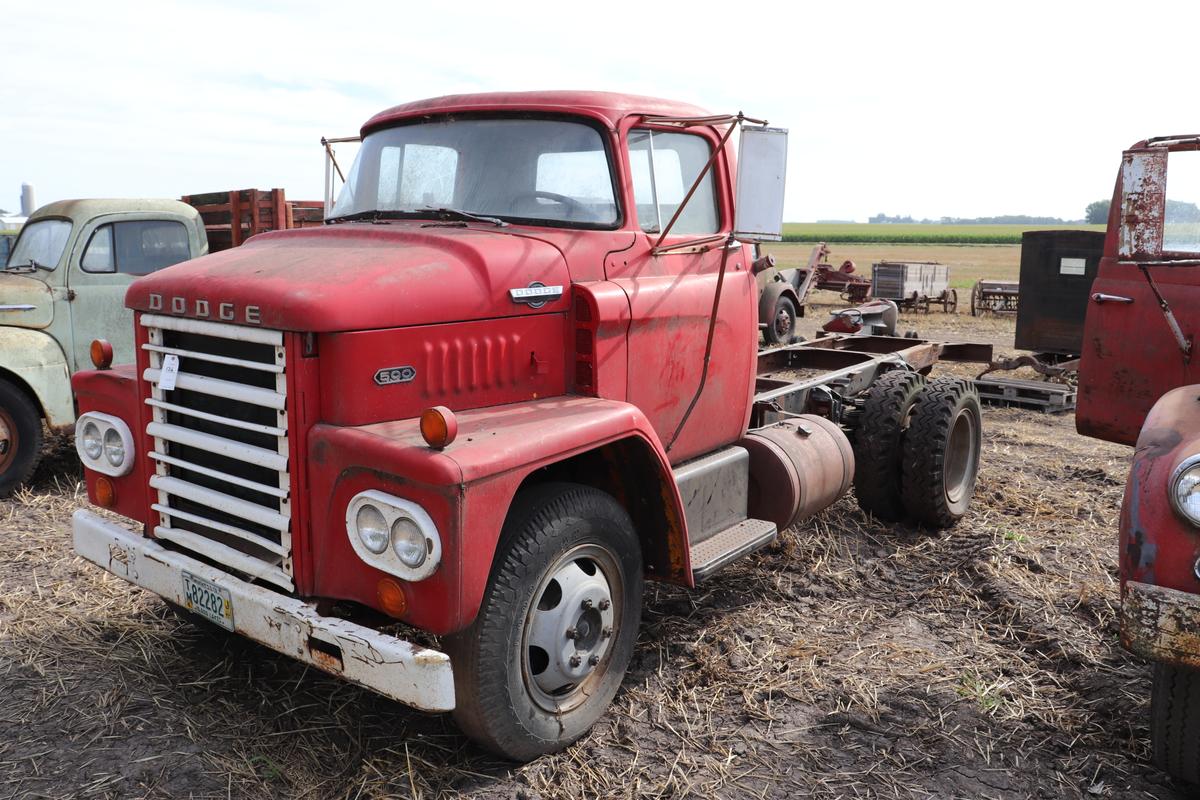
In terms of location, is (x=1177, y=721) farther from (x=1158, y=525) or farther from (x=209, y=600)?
(x=209, y=600)

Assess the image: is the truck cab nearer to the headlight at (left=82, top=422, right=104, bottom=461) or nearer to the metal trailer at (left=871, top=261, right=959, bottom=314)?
the headlight at (left=82, top=422, right=104, bottom=461)

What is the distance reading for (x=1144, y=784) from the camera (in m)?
3.40

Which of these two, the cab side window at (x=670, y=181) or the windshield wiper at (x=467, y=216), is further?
the cab side window at (x=670, y=181)

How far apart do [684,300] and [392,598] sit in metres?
2.01

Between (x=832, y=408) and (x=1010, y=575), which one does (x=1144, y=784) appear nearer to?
(x=1010, y=575)

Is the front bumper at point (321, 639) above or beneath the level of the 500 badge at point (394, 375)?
beneath

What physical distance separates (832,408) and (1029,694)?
251cm

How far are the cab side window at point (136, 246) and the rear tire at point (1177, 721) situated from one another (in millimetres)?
7396

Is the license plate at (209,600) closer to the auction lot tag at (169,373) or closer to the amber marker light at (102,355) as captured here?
the auction lot tag at (169,373)

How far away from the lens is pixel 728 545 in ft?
14.4

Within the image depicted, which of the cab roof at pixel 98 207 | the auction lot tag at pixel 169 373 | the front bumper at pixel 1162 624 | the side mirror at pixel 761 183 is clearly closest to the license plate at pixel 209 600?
the auction lot tag at pixel 169 373

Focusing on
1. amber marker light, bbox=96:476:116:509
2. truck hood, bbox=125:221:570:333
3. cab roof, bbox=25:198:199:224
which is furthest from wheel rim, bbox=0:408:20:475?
truck hood, bbox=125:221:570:333

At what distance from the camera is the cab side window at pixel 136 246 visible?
7453 mm

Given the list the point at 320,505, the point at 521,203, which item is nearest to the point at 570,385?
the point at 521,203
